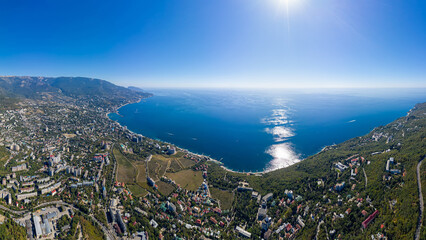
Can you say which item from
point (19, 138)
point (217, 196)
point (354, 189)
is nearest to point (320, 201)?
point (354, 189)

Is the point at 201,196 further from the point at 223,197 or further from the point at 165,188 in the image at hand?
the point at 165,188

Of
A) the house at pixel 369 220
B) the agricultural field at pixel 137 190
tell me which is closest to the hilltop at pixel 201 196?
the house at pixel 369 220

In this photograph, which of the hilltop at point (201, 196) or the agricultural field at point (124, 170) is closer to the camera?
the hilltop at point (201, 196)

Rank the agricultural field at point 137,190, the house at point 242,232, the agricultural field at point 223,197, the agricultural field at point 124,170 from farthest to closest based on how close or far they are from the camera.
A: 1. the agricultural field at point 124,170
2. the agricultural field at point 137,190
3. the agricultural field at point 223,197
4. the house at point 242,232

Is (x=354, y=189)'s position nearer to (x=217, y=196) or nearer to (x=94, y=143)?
(x=217, y=196)

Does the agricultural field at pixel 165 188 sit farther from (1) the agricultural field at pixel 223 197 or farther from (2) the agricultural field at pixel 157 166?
(1) the agricultural field at pixel 223 197

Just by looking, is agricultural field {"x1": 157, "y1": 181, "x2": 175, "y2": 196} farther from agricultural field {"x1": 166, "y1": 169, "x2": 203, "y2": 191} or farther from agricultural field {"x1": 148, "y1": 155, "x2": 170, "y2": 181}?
agricultural field {"x1": 148, "y1": 155, "x2": 170, "y2": 181}
